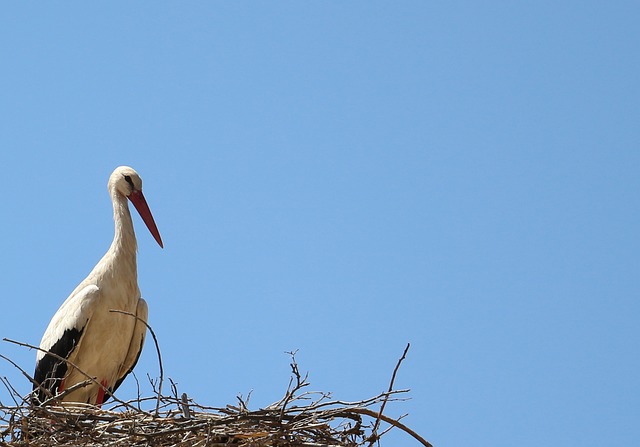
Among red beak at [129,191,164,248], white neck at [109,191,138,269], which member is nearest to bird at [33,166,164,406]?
white neck at [109,191,138,269]

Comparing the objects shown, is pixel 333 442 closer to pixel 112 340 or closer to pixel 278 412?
pixel 278 412

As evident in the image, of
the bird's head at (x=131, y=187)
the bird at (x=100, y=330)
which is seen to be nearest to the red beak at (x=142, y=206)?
the bird's head at (x=131, y=187)

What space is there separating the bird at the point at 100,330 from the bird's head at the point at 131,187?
0.23 meters

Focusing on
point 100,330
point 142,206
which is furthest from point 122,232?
point 100,330

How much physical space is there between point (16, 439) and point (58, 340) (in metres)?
2.10

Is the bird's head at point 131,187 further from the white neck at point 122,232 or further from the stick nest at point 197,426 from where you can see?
the stick nest at point 197,426

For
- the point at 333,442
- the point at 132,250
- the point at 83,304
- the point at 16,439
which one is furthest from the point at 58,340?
the point at 333,442

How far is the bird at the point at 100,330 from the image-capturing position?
7.31 m

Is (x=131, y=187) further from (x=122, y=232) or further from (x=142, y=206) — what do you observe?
(x=122, y=232)

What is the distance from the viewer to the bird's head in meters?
8.03

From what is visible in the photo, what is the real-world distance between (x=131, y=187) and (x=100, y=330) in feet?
3.39

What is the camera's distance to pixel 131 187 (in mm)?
8039

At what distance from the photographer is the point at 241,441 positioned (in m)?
5.12

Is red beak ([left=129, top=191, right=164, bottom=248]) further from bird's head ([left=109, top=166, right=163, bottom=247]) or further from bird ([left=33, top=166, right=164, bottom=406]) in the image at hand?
bird ([left=33, top=166, right=164, bottom=406])
